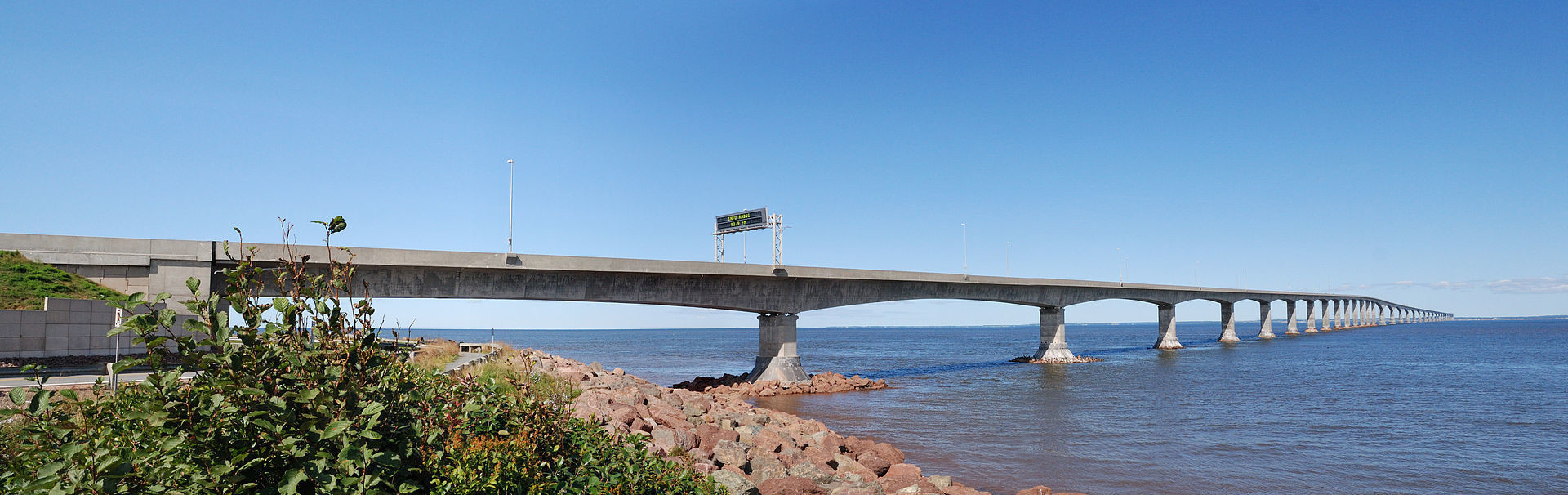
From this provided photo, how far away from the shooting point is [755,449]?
13.9 metres

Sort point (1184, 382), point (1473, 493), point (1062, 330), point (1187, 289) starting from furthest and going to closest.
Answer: point (1187, 289) < point (1062, 330) < point (1184, 382) < point (1473, 493)

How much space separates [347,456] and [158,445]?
0.84 meters

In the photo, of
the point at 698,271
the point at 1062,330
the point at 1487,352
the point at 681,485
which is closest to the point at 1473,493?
the point at 681,485

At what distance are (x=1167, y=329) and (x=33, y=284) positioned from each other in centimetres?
8665

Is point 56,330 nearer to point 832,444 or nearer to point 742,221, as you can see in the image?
point 832,444

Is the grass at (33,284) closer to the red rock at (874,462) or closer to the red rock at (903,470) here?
the red rock at (874,462)

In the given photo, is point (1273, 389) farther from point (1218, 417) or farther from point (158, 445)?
point (158, 445)

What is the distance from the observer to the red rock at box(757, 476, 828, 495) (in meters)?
11.6

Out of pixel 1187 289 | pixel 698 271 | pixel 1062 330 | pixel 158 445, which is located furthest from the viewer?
pixel 1187 289

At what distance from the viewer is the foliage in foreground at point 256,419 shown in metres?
4.01

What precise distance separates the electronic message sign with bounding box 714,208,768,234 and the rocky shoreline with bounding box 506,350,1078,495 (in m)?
19.5

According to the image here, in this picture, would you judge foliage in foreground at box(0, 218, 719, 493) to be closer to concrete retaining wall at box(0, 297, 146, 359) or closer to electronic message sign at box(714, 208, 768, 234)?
concrete retaining wall at box(0, 297, 146, 359)

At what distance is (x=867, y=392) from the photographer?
1447 inches

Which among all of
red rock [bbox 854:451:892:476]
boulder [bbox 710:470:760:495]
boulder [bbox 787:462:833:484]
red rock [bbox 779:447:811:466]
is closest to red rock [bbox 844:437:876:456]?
red rock [bbox 854:451:892:476]
